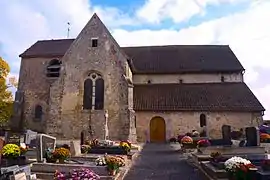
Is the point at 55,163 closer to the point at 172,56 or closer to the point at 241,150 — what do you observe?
the point at 241,150

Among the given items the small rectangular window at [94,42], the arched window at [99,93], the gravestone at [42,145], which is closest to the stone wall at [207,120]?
the arched window at [99,93]

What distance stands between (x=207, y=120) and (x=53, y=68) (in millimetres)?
18885

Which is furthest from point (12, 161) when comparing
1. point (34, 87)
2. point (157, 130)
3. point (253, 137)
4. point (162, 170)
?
point (34, 87)

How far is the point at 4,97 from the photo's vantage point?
3288cm

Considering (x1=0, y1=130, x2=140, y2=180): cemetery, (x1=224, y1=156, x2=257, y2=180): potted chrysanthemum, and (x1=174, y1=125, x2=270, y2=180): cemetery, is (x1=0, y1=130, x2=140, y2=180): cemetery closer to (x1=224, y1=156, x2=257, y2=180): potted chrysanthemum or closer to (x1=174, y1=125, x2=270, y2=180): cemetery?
(x1=174, y1=125, x2=270, y2=180): cemetery

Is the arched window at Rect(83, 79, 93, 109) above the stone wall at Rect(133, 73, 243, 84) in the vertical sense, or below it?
below

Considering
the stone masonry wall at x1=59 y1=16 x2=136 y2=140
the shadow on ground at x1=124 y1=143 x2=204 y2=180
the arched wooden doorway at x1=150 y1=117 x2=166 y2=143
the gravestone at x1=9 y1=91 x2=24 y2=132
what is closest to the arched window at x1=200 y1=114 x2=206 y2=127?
the arched wooden doorway at x1=150 y1=117 x2=166 y2=143

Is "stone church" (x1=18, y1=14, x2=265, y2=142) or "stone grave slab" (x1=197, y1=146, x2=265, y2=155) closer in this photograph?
"stone grave slab" (x1=197, y1=146, x2=265, y2=155)

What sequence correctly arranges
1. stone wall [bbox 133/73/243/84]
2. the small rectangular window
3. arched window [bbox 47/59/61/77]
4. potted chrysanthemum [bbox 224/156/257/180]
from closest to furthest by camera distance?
1. potted chrysanthemum [bbox 224/156/257/180]
2. the small rectangular window
3. stone wall [bbox 133/73/243/84]
4. arched window [bbox 47/59/61/77]

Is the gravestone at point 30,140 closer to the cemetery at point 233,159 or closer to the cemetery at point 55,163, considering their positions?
the cemetery at point 55,163

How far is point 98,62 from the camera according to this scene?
2628 centimetres

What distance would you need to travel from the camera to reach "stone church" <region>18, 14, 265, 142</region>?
83.0 ft

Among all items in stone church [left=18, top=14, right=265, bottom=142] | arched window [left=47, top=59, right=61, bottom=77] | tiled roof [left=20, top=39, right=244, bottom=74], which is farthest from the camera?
arched window [left=47, top=59, right=61, bottom=77]

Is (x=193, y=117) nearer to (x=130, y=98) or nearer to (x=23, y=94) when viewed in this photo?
(x=130, y=98)
